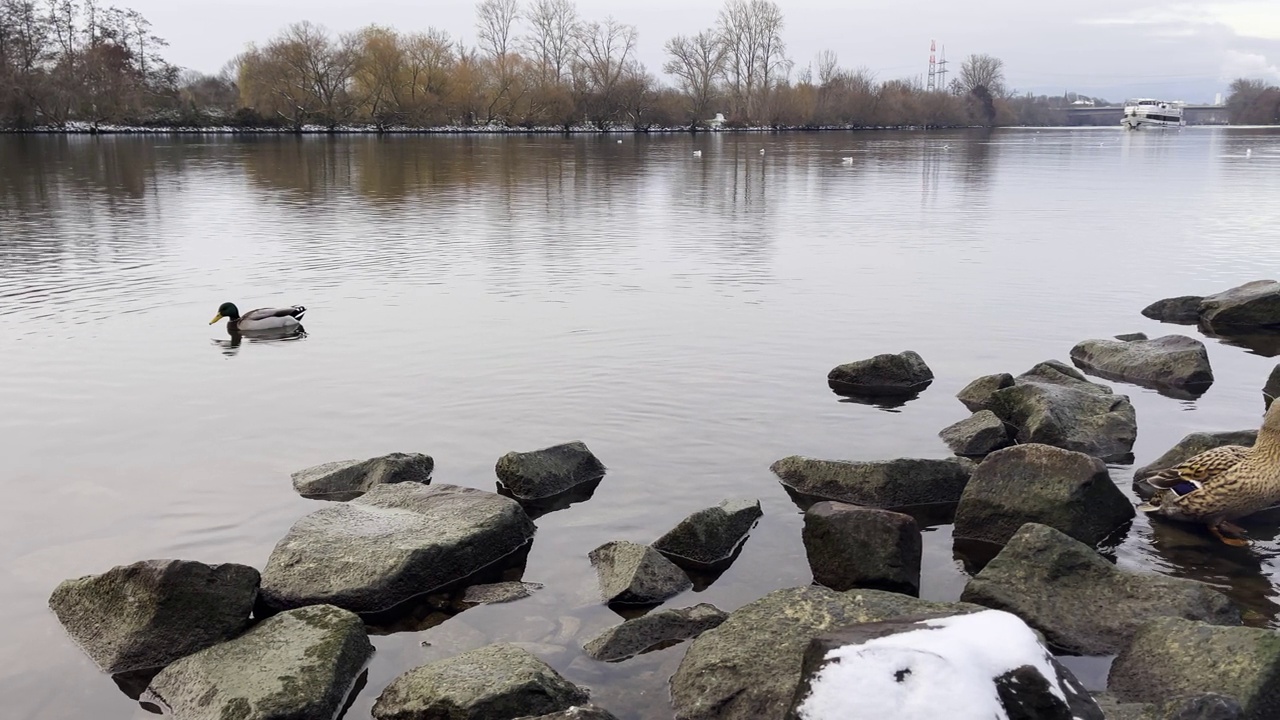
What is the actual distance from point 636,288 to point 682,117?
111 m

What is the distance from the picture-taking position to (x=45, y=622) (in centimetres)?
681

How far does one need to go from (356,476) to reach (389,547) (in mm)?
2022

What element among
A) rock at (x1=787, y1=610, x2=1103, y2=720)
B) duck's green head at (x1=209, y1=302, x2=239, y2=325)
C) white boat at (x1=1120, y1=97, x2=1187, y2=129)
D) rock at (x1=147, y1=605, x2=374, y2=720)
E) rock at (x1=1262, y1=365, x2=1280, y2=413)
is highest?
white boat at (x1=1120, y1=97, x2=1187, y2=129)

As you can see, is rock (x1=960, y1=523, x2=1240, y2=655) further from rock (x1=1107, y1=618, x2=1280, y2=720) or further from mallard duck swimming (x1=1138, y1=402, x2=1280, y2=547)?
mallard duck swimming (x1=1138, y1=402, x2=1280, y2=547)

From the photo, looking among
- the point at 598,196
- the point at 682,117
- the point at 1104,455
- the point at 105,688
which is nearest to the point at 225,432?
the point at 105,688

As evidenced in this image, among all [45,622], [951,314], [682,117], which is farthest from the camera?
[682,117]

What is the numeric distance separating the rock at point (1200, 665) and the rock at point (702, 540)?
2784mm

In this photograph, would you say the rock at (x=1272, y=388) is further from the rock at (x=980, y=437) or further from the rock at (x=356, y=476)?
the rock at (x=356, y=476)

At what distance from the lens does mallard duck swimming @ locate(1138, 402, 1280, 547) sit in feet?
25.4

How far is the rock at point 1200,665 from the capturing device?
516cm

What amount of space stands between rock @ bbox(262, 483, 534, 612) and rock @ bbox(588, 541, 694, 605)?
2.97 feet

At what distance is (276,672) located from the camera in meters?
5.77

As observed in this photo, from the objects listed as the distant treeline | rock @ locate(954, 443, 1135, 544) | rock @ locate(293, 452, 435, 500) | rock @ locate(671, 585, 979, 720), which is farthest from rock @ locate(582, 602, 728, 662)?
the distant treeline

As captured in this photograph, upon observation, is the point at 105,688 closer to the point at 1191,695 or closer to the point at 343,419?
the point at 343,419
